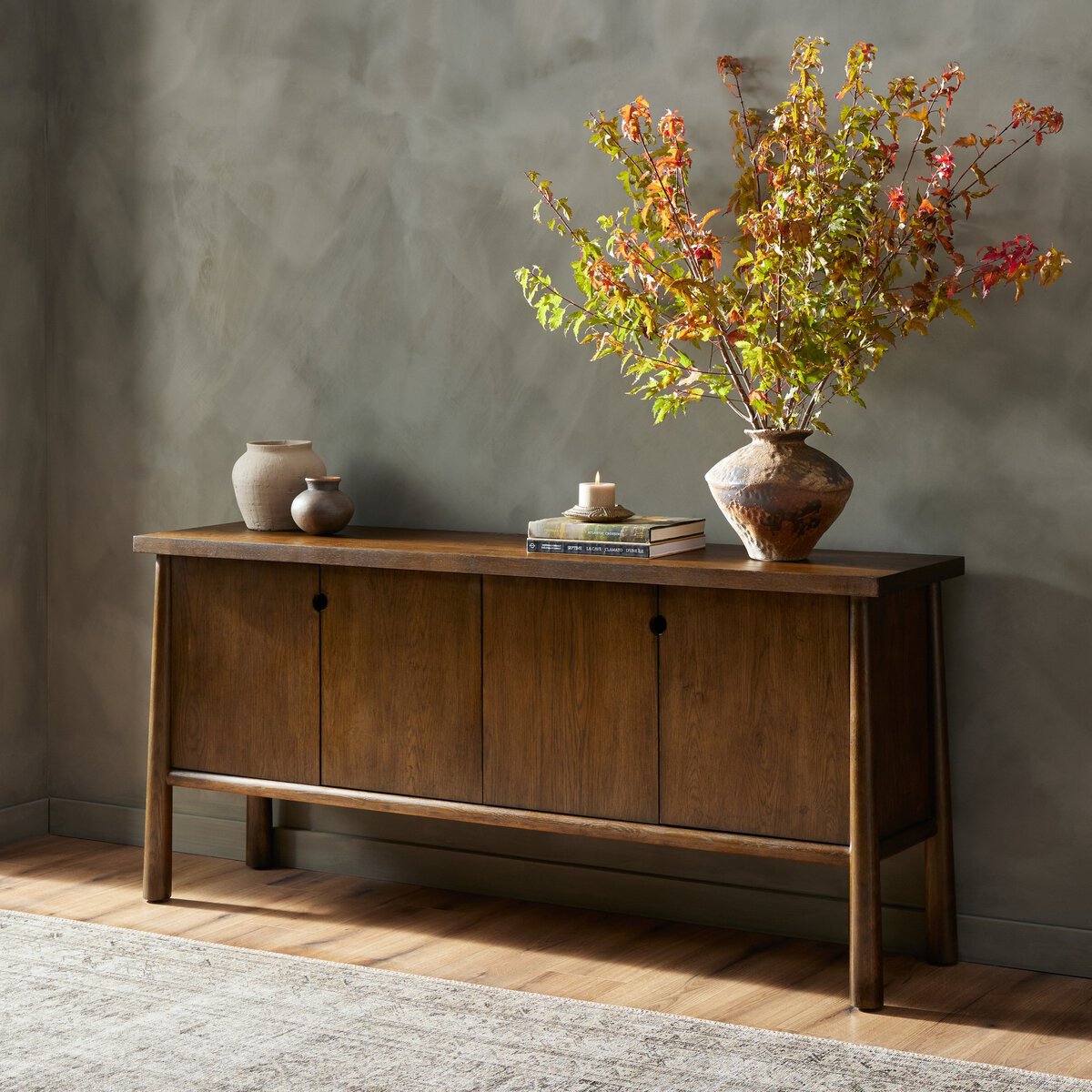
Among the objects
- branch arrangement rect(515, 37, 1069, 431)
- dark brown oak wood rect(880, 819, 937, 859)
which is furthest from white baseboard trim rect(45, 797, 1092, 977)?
branch arrangement rect(515, 37, 1069, 431)

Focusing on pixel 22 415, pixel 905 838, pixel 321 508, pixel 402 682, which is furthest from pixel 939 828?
pixel 22 415

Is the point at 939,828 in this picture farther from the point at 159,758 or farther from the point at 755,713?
the point at 159,758

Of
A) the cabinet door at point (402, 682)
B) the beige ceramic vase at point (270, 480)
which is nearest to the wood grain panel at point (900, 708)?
the cabinet door at point (402, 682)

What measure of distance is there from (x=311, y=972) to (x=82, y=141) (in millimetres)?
2298

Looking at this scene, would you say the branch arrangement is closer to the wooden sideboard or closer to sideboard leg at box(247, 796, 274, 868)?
the wooden sideboard

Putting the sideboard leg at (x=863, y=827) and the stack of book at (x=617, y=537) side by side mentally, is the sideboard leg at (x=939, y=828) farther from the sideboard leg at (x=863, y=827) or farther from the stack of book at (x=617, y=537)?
the stack of book at (x=617, y=537)

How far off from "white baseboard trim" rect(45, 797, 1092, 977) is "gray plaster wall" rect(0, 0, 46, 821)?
214 mm

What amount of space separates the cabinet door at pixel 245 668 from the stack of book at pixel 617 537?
57 cm

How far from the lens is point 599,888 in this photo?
370 centimetres

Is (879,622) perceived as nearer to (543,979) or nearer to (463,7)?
(543,979)

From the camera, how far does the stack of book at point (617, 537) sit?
10.5 ft

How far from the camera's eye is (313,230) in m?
3.99

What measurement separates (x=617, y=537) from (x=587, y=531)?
7 cm

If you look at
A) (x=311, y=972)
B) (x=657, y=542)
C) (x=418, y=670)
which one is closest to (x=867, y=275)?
(x=657, y=542)
